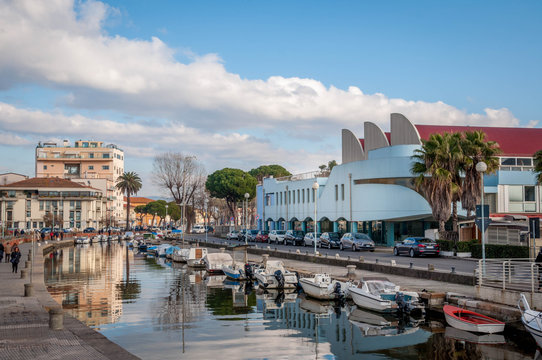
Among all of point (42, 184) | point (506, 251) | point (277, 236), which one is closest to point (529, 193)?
point (506, 251)

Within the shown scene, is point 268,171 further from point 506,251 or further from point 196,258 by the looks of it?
point 506,251

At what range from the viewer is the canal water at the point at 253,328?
19016 millimetres

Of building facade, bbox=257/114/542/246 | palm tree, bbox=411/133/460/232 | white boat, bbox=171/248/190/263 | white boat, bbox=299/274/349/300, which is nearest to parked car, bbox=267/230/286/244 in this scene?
building facade, bbox=257/114/542/246

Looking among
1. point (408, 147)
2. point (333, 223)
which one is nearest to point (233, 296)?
point (408, 147)

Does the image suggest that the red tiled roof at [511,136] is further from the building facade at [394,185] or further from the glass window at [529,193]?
the glass window at [529,193]

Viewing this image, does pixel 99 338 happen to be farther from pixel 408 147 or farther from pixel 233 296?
pixel 408 147

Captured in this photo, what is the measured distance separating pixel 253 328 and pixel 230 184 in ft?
301

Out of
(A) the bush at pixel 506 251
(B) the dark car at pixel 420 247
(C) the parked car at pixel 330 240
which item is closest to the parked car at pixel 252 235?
(C) the parked car at pixel 330 240

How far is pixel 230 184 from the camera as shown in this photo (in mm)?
115000

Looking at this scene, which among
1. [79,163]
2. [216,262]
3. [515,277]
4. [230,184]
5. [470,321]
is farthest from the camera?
[79,163]

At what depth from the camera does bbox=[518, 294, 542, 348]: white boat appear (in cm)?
1808

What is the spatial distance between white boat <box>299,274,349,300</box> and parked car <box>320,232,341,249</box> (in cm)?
2717

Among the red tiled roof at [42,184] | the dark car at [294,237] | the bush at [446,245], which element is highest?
the red tiled roof at [42,184]

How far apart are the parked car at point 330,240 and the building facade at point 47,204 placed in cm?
8382
